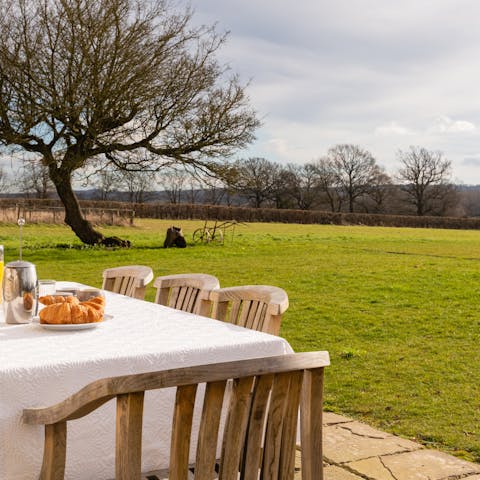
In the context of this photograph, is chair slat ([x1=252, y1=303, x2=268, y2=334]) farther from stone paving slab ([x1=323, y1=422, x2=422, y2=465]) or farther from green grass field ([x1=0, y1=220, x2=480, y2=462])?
green grass field ([x1=0, y1=220, x2=480, y2=462])

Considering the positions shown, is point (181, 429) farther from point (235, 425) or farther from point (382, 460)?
point (382, 460)

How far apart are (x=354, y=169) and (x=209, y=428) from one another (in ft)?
270

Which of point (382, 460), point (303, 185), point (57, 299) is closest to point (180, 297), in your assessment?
point (57, 299)

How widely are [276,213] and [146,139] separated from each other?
35.3 meters

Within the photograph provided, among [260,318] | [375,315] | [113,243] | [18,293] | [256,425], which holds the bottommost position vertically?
[375,315]

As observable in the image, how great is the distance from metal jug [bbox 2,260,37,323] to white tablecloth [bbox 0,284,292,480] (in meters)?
0.06

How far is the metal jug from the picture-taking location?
301 centimetres

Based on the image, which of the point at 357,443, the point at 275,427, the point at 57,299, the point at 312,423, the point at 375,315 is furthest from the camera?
the point at 375,315

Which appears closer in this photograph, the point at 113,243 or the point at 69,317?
the point at 69,317

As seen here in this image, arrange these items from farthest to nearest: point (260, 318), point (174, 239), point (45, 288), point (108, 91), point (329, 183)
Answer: point (329, 183)
point (174, 239)
point (108, 91)
point (45, 288)
point (260, 318)

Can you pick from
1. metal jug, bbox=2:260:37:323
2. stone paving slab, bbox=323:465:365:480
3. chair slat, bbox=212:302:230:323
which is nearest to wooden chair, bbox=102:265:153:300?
chair slat, bbox=212:302:230:323

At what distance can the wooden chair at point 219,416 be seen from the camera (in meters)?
1.84

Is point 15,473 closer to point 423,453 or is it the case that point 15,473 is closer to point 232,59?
point 423,453

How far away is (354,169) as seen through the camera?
8256 cm
